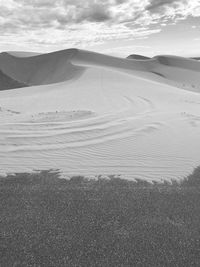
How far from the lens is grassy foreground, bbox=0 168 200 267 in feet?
13.3

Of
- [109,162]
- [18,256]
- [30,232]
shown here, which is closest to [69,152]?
[109,162]

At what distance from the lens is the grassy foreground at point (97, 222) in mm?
4039

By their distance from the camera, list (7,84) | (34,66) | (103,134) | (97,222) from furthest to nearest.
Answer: (34,66), (7,84), (103,134), (97,222)

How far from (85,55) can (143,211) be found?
138 feet

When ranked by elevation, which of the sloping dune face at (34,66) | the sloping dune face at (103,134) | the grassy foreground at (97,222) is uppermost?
the sloping dune face at (34,66)

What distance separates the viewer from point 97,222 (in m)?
4.82

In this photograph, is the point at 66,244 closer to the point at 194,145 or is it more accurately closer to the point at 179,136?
the point at 194,145

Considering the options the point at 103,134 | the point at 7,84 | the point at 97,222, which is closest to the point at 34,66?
the point at 7,84

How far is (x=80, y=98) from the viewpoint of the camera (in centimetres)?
1631

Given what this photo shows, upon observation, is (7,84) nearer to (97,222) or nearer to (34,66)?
(34,66)

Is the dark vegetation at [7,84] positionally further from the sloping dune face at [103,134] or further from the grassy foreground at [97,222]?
the grassy foreground at [97,222]

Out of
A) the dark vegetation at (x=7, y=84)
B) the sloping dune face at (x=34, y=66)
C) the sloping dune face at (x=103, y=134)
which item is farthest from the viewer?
the sloping dune face at (x=34, y=66)

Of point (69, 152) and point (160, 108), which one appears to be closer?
point (69, 152)

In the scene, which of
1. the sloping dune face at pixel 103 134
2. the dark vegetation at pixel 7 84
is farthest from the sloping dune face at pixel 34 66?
the sloping dune face at pixel 103 134
